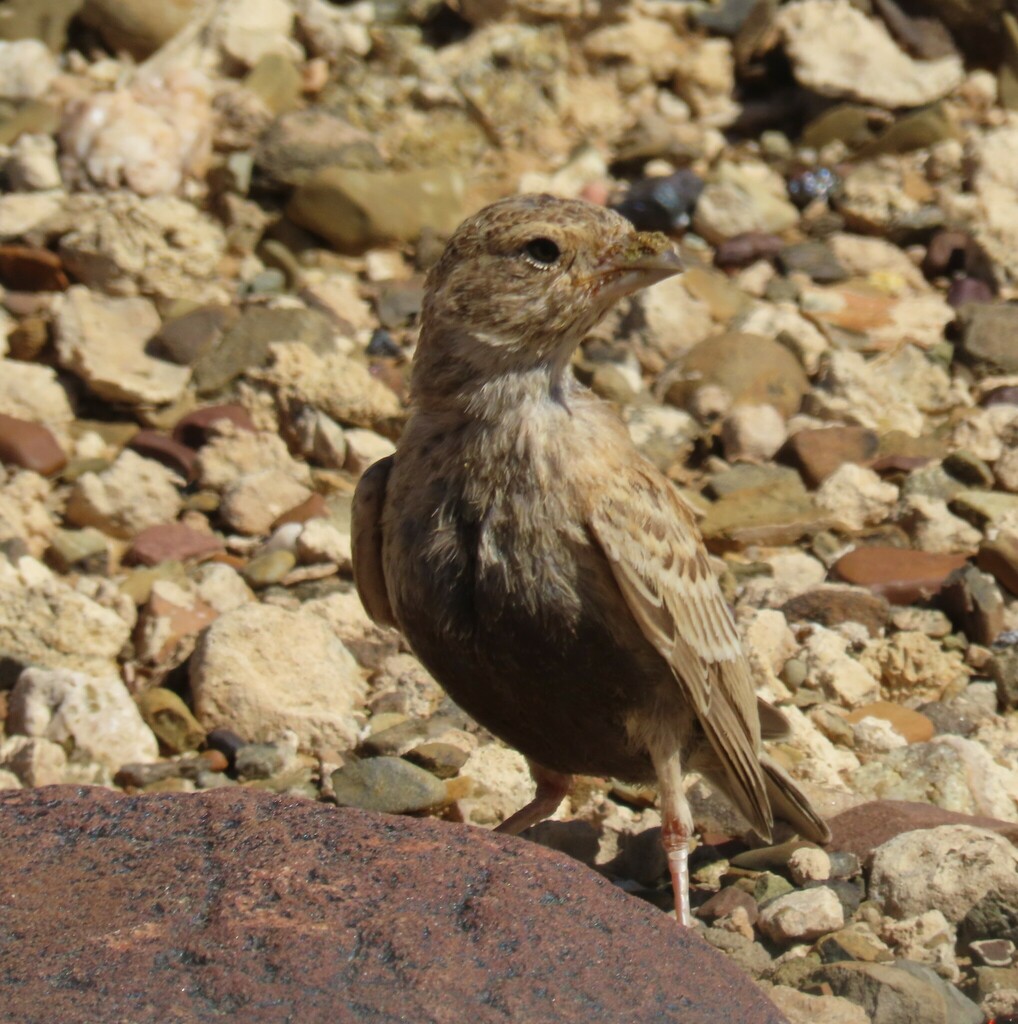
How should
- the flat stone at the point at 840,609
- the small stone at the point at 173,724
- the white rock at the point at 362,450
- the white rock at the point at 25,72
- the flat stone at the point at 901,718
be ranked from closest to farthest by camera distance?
the small stone at the point at 173,724
the flat stone at the point at 901,718
the flat stone at the point at 840,609
the white rock at the point at 362,450
the white rock at the point at 25,72

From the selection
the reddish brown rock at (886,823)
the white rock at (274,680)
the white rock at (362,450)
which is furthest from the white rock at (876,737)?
the white rock at (362,450)

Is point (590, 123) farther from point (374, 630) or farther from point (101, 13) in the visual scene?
point (374, 630)

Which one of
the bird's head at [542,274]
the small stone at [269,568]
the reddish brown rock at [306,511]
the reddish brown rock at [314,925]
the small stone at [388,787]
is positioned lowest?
the small stone at [269,568]

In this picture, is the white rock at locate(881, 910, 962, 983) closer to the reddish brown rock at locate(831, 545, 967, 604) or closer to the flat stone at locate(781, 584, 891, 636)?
the flat stone at locate(781, 584, 891, 636)

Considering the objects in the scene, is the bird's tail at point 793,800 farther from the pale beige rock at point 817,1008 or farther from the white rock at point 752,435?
the white rock at point 752,435

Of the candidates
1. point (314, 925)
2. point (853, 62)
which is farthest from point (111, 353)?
point (314, 925)

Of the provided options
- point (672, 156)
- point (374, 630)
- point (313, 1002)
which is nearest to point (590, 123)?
point (672, 156)
